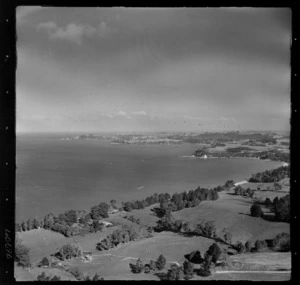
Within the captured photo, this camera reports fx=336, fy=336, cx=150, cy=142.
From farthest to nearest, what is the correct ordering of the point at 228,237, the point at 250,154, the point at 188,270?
the point at 250,154 → the point at 228,237 → the point at 188,270

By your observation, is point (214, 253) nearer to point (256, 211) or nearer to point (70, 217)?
point (256, 211)

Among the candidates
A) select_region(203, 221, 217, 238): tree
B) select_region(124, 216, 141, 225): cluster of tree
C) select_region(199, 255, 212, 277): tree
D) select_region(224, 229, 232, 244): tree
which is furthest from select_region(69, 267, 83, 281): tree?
select_region(224, 229, 232, 244): tree

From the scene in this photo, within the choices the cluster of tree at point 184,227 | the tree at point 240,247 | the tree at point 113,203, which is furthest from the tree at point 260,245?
the tree at point 113,203

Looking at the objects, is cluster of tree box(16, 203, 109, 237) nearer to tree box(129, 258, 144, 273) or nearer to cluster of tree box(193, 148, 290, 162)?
tree box(129, 258, 144, 273)

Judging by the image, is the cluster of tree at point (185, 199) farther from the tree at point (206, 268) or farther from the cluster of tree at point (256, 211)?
the tree at point (206, 268)

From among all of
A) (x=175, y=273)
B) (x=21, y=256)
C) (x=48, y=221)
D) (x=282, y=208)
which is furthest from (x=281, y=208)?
(x=21, y=256)

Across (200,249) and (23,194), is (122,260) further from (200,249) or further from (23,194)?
(23,194)
